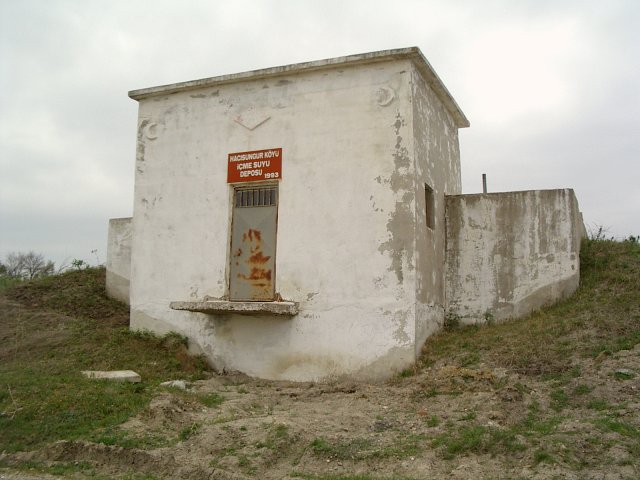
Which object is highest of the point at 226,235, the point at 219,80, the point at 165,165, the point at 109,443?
the point at 219,80

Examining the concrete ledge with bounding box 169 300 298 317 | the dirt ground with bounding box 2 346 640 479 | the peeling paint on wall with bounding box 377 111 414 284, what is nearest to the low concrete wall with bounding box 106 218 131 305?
the concrete ledge with bounding box 169 300 298 317

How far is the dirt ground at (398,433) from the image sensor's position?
Result: 6719 mm

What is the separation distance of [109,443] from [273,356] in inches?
159

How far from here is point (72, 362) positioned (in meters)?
11.3

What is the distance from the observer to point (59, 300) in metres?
14.9

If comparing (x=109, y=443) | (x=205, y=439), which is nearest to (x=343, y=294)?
(x=205, y=439)

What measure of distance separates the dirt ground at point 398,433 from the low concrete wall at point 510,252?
2.61 m

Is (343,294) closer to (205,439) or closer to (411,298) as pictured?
(411,298)

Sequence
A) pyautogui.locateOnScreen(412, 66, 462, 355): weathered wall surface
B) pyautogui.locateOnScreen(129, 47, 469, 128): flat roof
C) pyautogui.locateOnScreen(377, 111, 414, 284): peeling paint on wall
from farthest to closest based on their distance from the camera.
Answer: pyautogui.locateOnScreen(129, 47, 469, 128): flat roof → pyautogui.locateOnScreen(412, 66, 462, 355): weathered wall surface → pyautogui.locateOnScreen(377, 111, 414, 284): peeling paint on wall

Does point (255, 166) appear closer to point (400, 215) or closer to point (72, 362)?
point (400, 215)

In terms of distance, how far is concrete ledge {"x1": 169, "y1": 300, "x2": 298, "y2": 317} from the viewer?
10.9 metres

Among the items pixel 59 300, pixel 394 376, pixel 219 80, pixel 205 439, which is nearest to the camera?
pixel 205 439

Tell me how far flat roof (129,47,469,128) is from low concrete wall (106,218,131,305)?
338 cm

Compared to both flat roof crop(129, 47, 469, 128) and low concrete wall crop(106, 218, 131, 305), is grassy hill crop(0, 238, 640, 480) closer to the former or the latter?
low concrete wall crop(106, 218, 131, 305)
